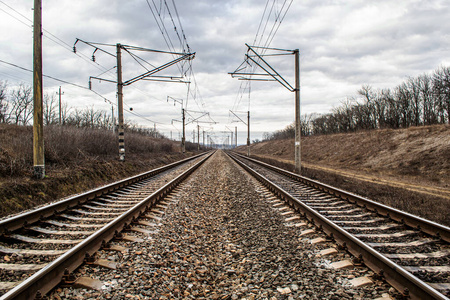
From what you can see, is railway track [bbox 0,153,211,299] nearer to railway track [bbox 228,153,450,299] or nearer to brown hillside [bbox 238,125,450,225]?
railway track [bbox 228,153,450,299]

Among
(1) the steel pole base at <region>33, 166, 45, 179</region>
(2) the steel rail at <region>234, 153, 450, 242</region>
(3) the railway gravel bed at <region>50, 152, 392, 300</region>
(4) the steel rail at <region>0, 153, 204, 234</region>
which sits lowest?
(3) the railway gravel bed at <region>50, 152, 392, 300</region>

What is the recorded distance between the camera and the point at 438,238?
446 centimetres

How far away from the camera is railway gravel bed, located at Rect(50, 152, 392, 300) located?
2.99 metres

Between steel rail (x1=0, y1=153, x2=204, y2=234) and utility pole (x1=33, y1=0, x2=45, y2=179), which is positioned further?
utility pole (x1=33, y1=0, x2=45, y2=179)

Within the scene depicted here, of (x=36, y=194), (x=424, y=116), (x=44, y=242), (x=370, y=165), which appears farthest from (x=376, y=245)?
(x=424, y=116)

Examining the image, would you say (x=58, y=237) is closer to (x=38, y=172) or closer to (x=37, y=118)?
(x=38, y=172)

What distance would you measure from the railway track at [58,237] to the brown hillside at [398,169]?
6.86 meters

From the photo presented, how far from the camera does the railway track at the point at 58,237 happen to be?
288cm

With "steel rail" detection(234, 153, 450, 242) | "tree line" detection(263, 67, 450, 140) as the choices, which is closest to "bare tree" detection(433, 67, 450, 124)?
"tree line" detection(263, 67, 450, 140)

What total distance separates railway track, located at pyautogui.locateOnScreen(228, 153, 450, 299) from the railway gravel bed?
25 centimetres

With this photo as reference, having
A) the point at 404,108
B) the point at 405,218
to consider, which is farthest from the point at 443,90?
the point at 405,218

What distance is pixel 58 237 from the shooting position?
450cm

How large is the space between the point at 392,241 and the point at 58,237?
5.75m

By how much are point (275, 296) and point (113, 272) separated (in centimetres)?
203
